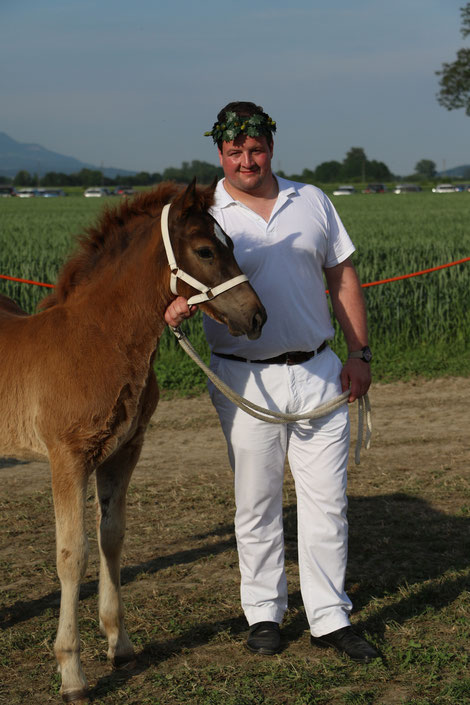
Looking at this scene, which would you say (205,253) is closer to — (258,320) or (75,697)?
(258,320)

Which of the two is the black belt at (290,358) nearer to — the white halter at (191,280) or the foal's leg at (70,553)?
the white halter at (191,280)

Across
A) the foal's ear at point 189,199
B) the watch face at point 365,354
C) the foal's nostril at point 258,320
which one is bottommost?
the watch face at point 365,354

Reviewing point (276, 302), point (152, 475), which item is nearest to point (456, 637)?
point (276, 302)

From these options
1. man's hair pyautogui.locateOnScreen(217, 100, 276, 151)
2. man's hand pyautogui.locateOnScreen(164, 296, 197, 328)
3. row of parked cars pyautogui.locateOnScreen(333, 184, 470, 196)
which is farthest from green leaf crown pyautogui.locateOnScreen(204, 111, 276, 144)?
row of parked cars pyautogui.locateOnScreen(333, 184, 470, 196)

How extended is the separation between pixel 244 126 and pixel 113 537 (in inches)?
84.4

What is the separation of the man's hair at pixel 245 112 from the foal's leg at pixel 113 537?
5.40ft

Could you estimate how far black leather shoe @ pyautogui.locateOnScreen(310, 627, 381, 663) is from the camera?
12.5 ft

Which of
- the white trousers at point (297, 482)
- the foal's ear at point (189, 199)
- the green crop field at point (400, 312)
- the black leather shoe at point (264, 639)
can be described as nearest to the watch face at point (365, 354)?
the white trousers at point (297, 482)

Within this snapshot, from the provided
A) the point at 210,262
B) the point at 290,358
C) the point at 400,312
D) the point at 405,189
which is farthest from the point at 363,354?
the point at 405,189

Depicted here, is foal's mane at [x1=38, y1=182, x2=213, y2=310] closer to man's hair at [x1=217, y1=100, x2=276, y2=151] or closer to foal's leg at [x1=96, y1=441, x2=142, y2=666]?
man's hair at [x1=217, y1=100, x2=276, y2=151]

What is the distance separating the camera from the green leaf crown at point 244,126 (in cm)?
370

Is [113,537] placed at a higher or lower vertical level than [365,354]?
lower

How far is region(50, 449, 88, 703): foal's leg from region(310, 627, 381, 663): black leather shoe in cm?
122

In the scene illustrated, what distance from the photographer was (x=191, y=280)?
333 centimetres
